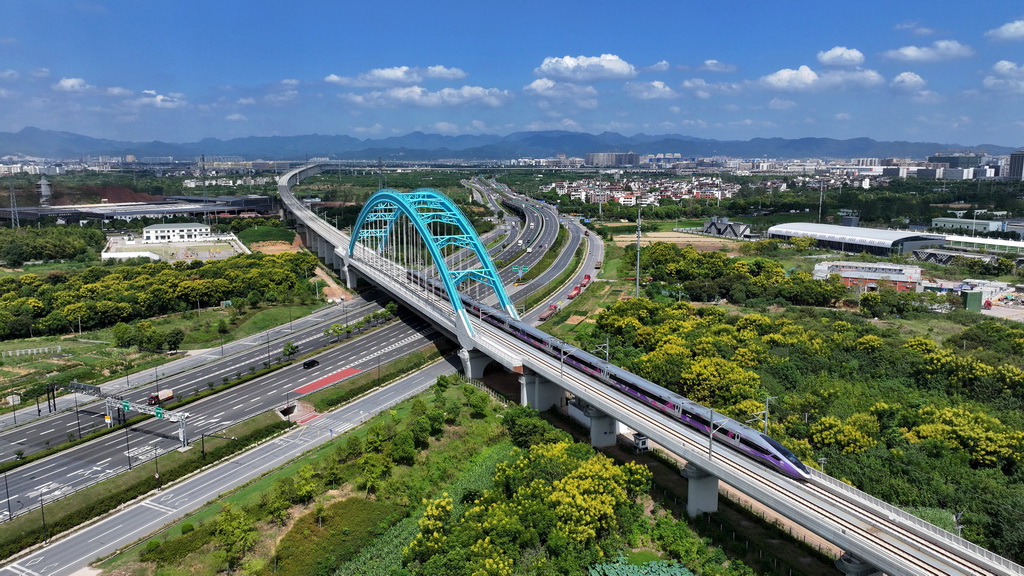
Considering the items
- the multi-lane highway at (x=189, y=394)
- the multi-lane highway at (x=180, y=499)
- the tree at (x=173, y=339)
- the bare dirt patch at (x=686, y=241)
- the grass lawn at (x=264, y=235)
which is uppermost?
the grass lawn at (x=264, y=235)

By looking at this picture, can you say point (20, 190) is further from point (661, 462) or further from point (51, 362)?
point (661, 462)

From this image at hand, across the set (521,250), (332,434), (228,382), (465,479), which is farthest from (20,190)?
(465,479)

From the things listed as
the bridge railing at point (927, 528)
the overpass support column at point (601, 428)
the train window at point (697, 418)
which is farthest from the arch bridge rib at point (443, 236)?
the bridge railing at point (927, 528)

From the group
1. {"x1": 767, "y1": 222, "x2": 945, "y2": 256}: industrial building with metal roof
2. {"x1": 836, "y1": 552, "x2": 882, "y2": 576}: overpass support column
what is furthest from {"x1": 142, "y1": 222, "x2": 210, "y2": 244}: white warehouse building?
{"x1": 836, "y1": 552, "x2": 882, "y2": 576}: overpass support column

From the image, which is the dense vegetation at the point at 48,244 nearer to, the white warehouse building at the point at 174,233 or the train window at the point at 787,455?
the white warehouse building at the point at 174,233

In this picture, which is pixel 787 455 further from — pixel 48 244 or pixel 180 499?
pixel 48 244
